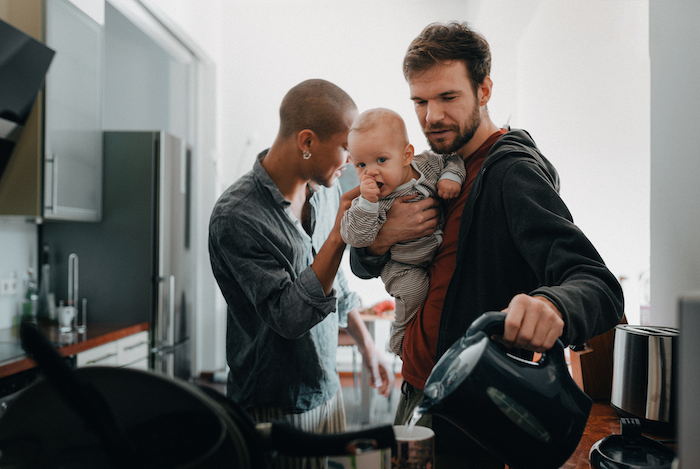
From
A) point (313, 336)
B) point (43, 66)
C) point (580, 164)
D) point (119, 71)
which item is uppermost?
point (119, 71)

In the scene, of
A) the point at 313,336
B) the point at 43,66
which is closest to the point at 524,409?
the point at 313,336

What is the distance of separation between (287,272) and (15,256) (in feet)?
7.14

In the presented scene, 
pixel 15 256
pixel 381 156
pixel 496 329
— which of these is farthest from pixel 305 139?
pixel 15 256

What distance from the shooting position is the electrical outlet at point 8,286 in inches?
100

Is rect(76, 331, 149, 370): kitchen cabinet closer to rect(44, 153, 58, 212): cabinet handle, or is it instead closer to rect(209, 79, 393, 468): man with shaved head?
rect(44, 153, 58, 212): cabinet handle

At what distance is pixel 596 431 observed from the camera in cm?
112

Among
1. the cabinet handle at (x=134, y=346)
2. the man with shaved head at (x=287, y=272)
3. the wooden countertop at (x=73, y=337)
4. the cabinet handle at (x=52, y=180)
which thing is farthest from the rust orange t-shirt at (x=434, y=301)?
the cabinet handle at (x=134, y=346)

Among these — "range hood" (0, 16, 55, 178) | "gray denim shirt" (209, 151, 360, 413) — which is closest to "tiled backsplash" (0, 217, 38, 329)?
"range hood" (0, 16, 55, 178)

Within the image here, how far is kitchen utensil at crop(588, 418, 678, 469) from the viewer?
79cm

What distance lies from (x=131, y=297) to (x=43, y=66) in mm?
1476

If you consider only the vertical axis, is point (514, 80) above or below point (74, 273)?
above

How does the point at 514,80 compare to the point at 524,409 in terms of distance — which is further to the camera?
the point at 514,80

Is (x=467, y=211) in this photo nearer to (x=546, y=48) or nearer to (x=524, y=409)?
(x=524, y=409)

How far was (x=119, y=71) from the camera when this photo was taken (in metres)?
3.74
